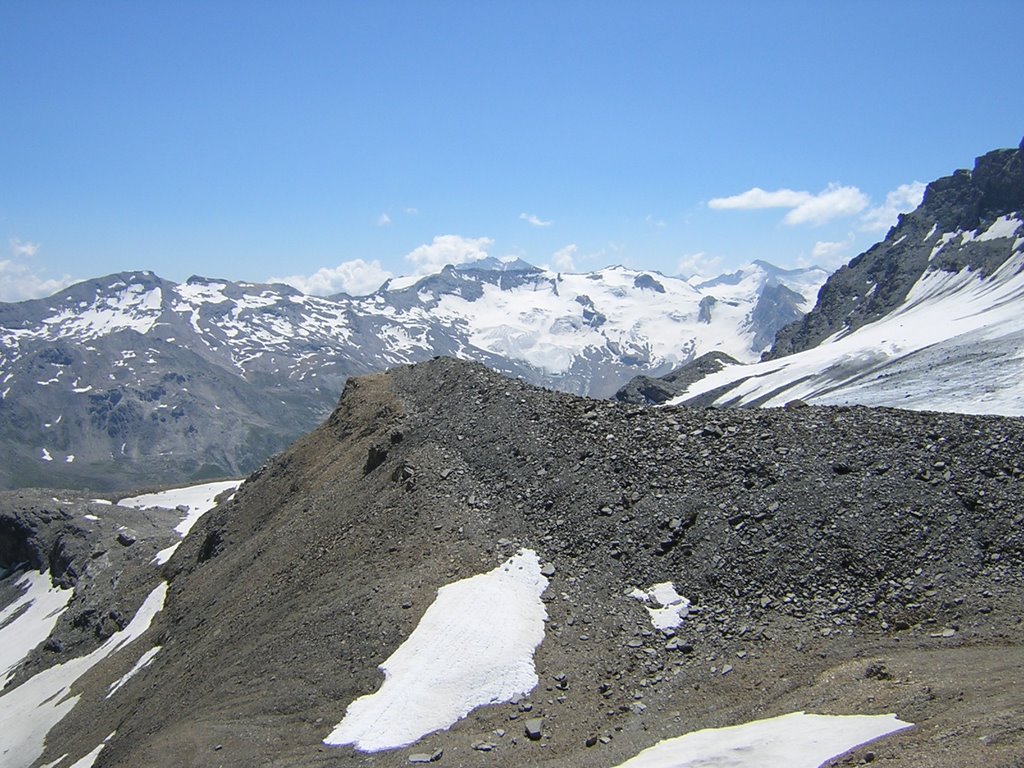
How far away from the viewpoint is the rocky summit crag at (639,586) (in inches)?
814

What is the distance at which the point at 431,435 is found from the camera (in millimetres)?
40625

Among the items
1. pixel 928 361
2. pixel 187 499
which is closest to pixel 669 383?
pixel 928 361

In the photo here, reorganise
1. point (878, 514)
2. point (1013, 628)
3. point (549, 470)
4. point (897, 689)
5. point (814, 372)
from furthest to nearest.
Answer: point (814, 372), point (549, 470), point (878, 514), point (1013, 628), point (897, 689)

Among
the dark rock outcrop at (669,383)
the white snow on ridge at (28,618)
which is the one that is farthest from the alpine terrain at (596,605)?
the dark rock outcrop at (669,383)

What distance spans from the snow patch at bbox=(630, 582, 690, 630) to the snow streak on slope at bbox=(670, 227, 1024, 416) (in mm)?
59013

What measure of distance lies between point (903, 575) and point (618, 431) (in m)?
13.8

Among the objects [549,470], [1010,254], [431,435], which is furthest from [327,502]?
[1010,254]

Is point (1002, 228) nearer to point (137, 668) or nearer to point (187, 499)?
point (187, 499)

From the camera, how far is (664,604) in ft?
86.6

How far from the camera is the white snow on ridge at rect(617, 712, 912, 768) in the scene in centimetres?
1667

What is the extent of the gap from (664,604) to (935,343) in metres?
108

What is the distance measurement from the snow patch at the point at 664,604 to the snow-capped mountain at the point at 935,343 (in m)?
58.8

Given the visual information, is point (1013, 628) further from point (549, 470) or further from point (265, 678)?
point (265, 678)

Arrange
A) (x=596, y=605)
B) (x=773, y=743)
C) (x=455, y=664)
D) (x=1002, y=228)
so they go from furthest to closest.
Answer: (x=1002, y=228), (x=596, y=605), (x=455, y=664), (x=773, y=743)
